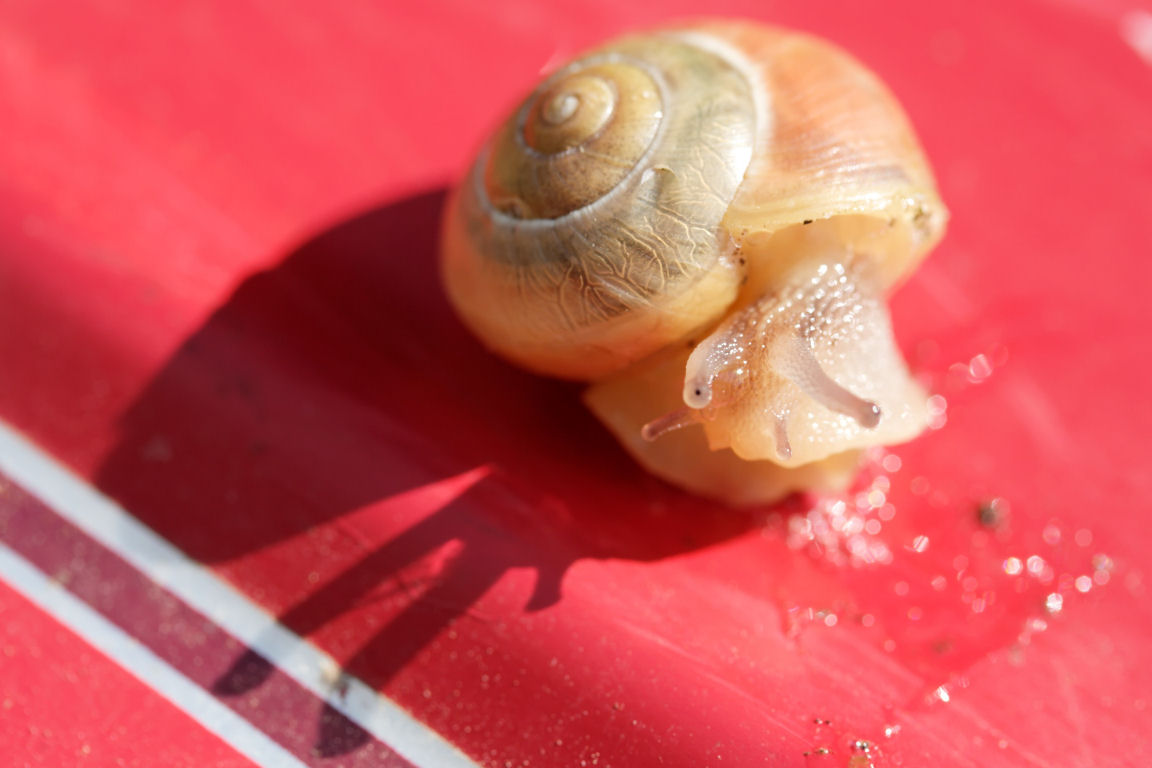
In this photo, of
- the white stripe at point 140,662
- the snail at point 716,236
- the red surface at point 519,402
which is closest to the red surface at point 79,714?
the white stripe at point 140,662

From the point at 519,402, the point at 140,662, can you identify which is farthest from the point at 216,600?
the point at 519,402

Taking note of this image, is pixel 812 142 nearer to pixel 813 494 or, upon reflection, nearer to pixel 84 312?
pixel 813 494

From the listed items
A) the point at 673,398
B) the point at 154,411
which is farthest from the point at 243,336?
the point at 673,398

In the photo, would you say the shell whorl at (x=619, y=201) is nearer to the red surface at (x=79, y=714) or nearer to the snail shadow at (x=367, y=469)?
the snail shadow at (x=367, y=469)

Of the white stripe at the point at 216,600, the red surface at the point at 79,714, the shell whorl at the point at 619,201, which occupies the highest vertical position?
the shell whorl at the point at 619,201

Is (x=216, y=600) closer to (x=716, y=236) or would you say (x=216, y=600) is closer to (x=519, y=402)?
(x=519, y=402)
